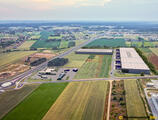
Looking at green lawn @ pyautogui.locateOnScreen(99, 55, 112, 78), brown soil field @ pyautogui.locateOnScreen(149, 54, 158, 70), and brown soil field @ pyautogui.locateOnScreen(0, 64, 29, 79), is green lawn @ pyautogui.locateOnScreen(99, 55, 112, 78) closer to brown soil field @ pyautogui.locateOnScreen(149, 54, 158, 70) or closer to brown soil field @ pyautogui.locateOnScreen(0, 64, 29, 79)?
brown soil field @ pyautogui.locateOnScreen(149, 54, 158, 70)

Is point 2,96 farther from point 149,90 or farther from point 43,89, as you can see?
point 149,90

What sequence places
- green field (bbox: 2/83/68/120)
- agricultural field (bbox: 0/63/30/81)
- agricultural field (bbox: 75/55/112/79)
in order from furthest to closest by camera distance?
agricultural field (bbox: 0/63/30/81) → agricultural field (bbox: 75/55/112/79) → green field (bbox: 2/83/68/120)

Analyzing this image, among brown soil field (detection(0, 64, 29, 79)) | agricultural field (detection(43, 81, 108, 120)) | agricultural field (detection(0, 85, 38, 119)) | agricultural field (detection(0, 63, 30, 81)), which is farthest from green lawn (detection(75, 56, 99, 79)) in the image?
brown soil field (detection(0, 64, 29, 79))

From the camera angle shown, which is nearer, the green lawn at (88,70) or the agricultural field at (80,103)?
the agricultural field at (80,103)

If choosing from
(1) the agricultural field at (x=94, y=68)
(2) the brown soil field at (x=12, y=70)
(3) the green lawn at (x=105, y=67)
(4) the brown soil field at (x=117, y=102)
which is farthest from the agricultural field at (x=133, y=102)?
(2) the brown soil field at (x=12, y=70)

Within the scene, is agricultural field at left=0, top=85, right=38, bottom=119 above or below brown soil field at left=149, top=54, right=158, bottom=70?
below

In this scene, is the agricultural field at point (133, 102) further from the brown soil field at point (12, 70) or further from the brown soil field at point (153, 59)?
the brown soil field at point (12, 70)

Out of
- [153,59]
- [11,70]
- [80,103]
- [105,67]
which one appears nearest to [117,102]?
[80,103]
